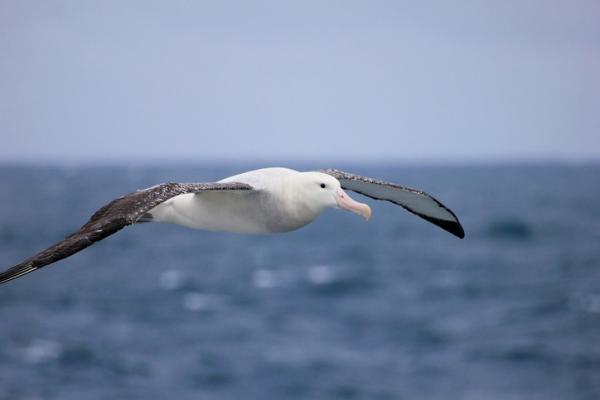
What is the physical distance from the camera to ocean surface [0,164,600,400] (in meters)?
42.9

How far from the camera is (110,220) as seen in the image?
7863mm

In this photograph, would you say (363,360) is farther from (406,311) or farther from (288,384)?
(406,311)

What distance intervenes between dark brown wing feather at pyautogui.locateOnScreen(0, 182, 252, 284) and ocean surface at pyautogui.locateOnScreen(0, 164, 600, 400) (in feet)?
106

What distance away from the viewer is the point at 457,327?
5253 centimetres

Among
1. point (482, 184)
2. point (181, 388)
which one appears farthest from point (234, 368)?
point (482, 184)

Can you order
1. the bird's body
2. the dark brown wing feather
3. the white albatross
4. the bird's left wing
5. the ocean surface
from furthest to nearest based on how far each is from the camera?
the ocean surface < the bird's left wing < the bird's body < the white albatross < the dark brown wing feather

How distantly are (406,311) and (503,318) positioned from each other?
220 inches

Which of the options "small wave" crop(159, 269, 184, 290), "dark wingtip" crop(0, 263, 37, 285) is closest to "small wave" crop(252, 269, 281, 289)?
"small wave" crop(159, 269, 184, 290)

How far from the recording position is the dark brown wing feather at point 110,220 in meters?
7.15

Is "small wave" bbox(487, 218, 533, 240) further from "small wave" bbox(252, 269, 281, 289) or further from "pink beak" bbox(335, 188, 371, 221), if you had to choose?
"pink beak" bbox(335, 188, 371, 221)

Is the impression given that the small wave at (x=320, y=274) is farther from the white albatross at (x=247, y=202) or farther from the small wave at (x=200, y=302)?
the white albatross at (x=247, y=202)

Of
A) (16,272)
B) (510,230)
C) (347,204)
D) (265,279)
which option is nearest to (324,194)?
(347,204)

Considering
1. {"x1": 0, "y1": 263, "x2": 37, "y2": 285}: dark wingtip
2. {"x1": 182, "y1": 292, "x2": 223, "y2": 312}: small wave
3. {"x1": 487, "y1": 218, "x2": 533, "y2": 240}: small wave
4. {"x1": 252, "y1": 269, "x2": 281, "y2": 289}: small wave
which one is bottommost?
{"x1": 182, "y1": 292, "x2": 223, "y2": 312}: small wave

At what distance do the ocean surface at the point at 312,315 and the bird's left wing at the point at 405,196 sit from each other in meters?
29.2
